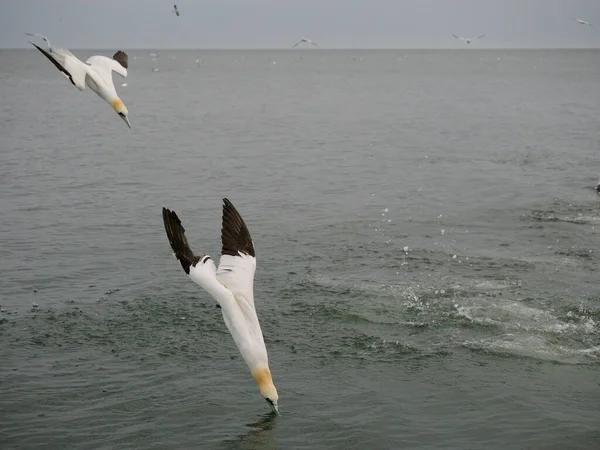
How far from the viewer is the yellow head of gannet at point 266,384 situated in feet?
40.3

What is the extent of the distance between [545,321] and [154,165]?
83.6 feet

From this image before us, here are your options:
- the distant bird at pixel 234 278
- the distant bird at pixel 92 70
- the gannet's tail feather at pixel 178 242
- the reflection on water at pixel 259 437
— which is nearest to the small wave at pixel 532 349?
the reflection on water at pixel 259 437

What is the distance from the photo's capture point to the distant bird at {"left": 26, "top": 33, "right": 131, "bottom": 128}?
51.4 feet

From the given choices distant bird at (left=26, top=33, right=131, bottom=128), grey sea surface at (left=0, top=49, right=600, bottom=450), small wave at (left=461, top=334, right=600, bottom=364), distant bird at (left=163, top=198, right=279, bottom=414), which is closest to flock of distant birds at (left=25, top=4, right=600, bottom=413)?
distant bird at (left=163, top=198, right=279, bottom=414)

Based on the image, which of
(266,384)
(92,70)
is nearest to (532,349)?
(266,384)

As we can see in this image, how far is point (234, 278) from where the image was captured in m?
11.7

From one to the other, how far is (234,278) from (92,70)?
22.2 ft

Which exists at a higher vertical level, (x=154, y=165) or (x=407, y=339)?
(x=154, y=165)

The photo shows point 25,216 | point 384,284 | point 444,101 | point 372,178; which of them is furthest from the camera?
point 444,101

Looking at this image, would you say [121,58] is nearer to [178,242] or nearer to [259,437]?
[178,242]

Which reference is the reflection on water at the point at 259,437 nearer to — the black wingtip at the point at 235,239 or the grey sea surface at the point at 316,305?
the grey sea surface at the point at 316,305

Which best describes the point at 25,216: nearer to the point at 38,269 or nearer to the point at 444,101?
the point at 38,269

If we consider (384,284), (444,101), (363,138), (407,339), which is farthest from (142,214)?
(444,101)

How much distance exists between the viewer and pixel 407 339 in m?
15.9
